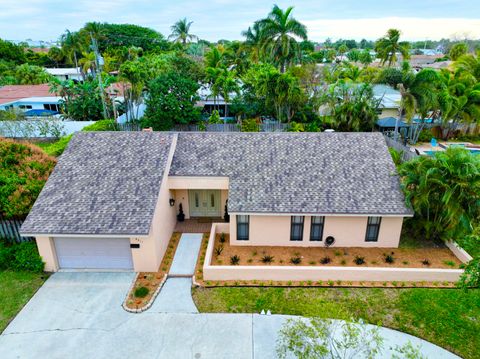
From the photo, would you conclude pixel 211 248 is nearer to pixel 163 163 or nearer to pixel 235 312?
pixel 235 312

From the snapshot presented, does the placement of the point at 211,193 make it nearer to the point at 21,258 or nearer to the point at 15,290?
the point at 21,258

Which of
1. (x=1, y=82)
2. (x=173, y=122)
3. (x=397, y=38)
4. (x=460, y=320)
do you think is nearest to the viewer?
(x=460, y=320)

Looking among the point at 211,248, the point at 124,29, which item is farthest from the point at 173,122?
the point at 124,29

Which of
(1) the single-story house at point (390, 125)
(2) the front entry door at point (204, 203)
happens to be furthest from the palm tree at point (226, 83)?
(2) the front entry door at point (204, 203)

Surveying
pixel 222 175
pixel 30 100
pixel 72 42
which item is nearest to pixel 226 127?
pixel 222 175

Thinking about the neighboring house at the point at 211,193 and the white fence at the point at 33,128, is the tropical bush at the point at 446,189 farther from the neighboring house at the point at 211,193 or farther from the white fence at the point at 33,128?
the white fence at the point at 33,128

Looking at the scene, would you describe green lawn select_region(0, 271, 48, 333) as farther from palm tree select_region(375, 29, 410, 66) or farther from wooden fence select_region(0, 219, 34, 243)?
palm tree select_region(375, 29, 410, 66)

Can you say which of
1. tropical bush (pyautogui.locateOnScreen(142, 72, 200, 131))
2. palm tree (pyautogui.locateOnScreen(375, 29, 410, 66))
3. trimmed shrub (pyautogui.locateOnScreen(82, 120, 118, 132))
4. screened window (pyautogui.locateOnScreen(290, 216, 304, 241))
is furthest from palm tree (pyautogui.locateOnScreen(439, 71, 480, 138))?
trimmed shrub (pyautogui.locateOnScreen(82, 120, 118, 132))
